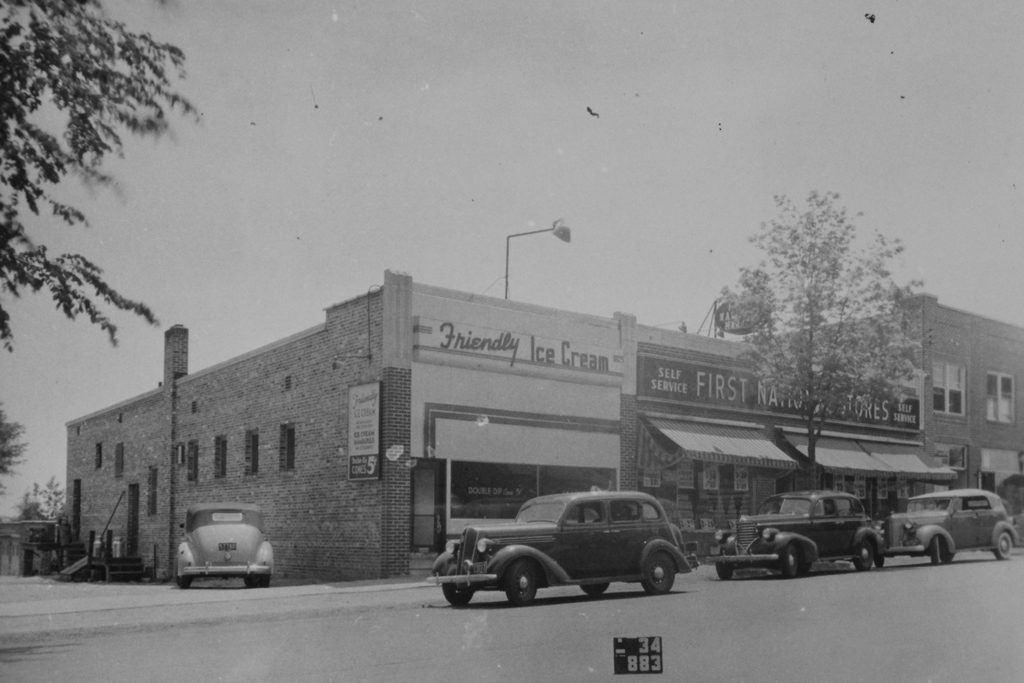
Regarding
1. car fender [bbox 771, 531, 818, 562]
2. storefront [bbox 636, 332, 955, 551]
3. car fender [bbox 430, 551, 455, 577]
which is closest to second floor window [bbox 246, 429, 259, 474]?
storefront [bbox 636, 332, 955, 551]

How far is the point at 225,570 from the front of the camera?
806 inches

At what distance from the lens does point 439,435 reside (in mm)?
21484

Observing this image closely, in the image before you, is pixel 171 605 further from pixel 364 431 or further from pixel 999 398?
pixel 999 398

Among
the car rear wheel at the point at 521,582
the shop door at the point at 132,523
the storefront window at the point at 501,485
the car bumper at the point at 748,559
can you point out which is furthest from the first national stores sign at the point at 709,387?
the shop door at the point at 132,523

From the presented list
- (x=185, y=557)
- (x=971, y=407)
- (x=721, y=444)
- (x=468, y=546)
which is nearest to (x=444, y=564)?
(x=468, y=546)

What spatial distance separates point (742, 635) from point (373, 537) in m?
12.0

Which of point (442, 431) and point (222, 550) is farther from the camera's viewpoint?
point (442, 431)

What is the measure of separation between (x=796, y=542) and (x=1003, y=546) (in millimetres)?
7412

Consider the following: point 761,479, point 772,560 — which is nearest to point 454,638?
point 772,560

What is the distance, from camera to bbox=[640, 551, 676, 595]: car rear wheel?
15.0 m

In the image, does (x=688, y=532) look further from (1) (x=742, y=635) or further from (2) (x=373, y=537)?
(1) (x=742, y=635)

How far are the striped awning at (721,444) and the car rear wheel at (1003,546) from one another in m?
5.53

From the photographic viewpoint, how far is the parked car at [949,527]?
842 inches

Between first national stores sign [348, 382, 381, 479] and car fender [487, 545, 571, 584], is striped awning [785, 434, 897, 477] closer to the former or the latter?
first national stores sign [348, 382, 381, 479]
